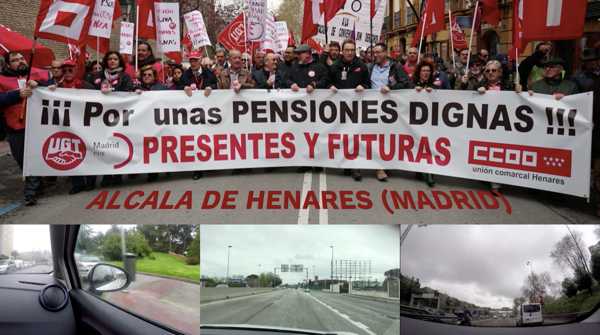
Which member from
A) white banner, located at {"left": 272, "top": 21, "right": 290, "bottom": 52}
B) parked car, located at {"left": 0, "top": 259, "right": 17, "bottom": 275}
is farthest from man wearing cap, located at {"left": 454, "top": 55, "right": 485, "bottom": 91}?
white banner, located at {"left": 272, "top": 21, "right": 290, "bottom": 52}

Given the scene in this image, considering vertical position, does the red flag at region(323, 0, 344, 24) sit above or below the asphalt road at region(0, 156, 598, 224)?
above

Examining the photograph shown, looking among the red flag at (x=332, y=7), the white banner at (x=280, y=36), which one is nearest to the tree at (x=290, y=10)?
the white banner at (x=280, y=36)

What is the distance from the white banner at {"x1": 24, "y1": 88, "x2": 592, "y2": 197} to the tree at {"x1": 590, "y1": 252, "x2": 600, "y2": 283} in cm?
430

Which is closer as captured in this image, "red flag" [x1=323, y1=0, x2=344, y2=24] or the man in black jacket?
the man in black jacket

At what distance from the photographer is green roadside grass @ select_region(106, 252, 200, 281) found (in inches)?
108

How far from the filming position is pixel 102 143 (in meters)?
7.69

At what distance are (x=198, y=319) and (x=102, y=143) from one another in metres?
5.67

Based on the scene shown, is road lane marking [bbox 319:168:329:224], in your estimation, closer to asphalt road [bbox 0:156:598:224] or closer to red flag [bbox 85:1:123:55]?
asphalt road [bbox 0:156:598:224]

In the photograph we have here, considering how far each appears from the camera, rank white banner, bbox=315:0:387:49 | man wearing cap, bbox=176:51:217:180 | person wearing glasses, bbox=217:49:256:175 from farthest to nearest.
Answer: white banner, bbox=315:0:387:49 → man wearing cap, bbox=176:51:217:180 → person wearing glasses, bbox=217:49:256:175

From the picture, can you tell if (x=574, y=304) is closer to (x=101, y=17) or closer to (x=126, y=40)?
(x=101, y=17)

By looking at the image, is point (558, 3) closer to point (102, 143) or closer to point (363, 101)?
point (363, 101)

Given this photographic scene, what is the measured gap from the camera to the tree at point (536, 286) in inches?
109

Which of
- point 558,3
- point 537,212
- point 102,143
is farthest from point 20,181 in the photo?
point 558,3

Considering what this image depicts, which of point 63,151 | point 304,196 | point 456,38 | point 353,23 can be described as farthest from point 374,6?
point 63,151
